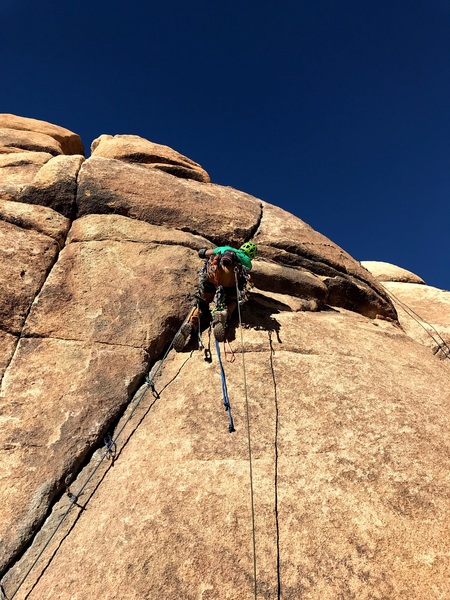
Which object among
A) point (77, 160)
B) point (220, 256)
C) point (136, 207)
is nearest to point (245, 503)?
point (220, 256)

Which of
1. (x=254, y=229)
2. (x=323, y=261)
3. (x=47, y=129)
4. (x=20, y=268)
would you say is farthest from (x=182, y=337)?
(x=47, y=129)

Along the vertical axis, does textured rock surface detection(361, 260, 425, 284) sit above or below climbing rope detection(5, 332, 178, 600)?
above

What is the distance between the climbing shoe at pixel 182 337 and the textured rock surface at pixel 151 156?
6.55 m

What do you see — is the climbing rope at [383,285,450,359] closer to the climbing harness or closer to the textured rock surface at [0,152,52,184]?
the climbing harness

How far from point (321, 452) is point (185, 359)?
3081 millimetres

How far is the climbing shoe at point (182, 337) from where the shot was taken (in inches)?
314

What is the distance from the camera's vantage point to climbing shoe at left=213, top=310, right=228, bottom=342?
790 centimetres

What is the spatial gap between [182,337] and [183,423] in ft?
6.65

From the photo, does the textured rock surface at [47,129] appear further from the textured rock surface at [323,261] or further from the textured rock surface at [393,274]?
the textured rock surface at [393,274]

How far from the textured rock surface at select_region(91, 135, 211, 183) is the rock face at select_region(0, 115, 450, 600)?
6.45 ft

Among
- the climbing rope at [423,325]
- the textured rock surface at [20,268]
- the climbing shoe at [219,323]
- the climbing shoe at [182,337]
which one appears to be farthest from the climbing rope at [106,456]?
the climbing rope at [423,325]

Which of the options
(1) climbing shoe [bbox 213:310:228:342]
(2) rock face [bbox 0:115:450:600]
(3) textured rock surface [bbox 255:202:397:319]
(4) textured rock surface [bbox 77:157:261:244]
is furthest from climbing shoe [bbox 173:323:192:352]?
(3) textured rock surface [bbox 255:202:397:319]

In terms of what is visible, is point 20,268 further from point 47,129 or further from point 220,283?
point 47,129

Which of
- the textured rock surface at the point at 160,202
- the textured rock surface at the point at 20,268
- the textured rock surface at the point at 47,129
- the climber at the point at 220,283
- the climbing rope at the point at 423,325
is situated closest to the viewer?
the textured rock surface at the point at 20,268
